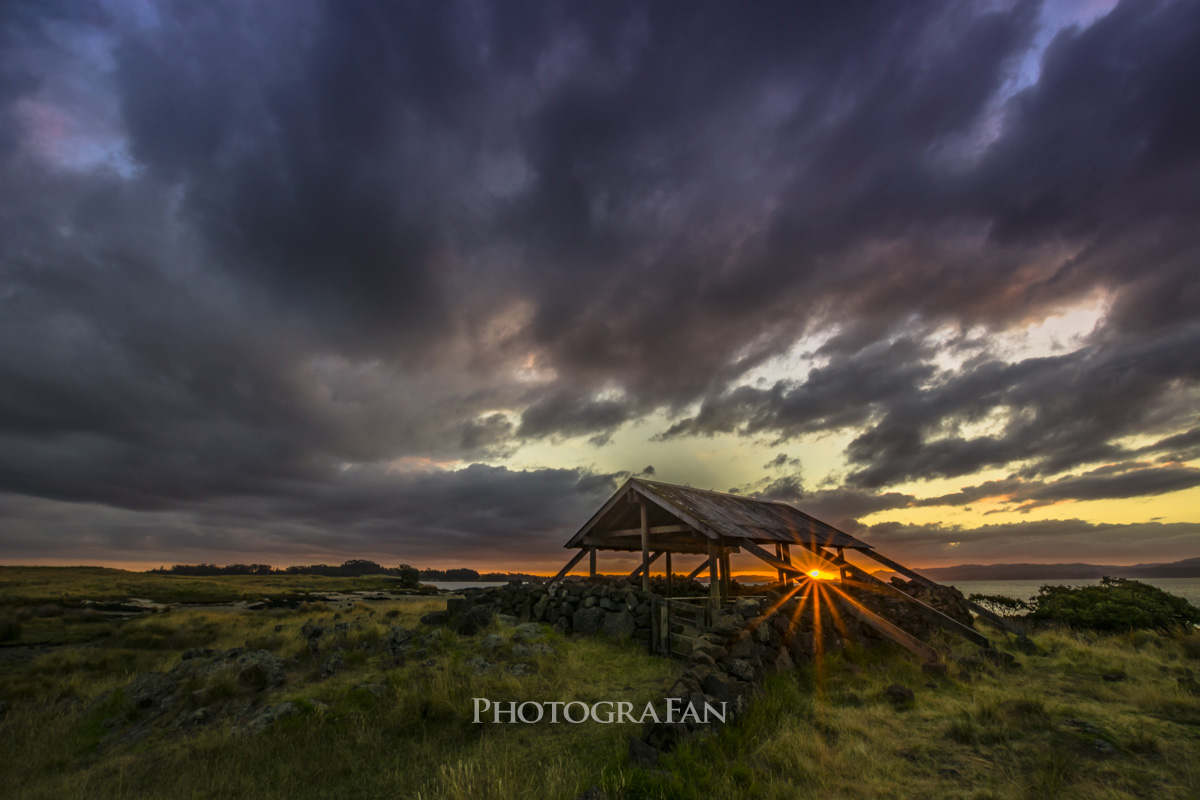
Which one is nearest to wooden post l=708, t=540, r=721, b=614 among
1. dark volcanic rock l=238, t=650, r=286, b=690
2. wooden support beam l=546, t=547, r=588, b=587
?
wooden support beam l=546, t=547, r=588, b=587

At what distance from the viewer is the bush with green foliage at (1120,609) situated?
1630 cm

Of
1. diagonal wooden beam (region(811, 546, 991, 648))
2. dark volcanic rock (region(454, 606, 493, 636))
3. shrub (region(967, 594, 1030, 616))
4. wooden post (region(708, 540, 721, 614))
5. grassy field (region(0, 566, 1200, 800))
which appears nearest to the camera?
grassy field (region(0, 566, 1200, 800))

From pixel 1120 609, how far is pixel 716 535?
15562 mm

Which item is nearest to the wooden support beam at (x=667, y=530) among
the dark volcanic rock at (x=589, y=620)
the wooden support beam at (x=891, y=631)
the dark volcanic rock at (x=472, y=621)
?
the dark volcanic rock at (x=589, y=620)

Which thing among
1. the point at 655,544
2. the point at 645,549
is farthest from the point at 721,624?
the point at 655,544

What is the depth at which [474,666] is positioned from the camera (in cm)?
1083

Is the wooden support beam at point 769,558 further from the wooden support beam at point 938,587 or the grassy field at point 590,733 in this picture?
the wooden support beam at point 938,587

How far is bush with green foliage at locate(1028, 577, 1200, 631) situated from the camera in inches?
642

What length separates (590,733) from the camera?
7641 mm

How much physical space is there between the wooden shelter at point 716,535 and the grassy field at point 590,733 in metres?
3.37

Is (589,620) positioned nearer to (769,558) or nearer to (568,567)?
(568,567)

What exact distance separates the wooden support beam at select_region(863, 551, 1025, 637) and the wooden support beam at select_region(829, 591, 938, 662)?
14.0ft

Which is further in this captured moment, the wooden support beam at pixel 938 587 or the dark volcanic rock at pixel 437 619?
the dark volcanic rock at pixel 437 619

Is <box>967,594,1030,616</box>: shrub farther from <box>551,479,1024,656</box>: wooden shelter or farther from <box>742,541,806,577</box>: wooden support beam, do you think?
<box>742,541,806,577</box>: wooden support beam
